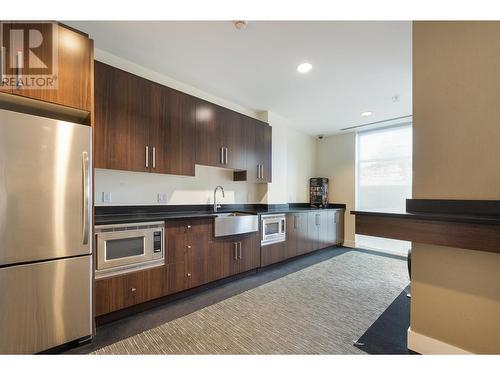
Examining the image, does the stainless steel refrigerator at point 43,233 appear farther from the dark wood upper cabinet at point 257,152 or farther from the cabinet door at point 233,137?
the dark wood upper cabinet at point 257,152

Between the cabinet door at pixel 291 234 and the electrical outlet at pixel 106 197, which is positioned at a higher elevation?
the electrical outlet at pixel 106 197

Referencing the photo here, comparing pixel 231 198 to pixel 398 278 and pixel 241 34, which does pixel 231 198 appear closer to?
A: pixel 241 34

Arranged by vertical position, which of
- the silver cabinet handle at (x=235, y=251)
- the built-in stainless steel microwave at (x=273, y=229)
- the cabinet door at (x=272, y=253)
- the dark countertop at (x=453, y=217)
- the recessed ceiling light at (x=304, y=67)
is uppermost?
the recessed ceiling light at (x=304, y=67)

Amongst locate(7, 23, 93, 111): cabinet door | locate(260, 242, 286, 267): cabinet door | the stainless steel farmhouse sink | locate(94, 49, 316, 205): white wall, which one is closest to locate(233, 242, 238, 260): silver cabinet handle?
the stainless steel farmhouse sink

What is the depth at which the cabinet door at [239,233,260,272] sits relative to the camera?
3.13 m

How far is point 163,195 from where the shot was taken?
9.70 feet

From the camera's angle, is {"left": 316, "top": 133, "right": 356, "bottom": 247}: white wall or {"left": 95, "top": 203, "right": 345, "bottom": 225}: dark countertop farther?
{"left": 316, "top": 133, "right": 356, "bottom": 247}: white wall

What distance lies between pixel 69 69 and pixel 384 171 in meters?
5.29

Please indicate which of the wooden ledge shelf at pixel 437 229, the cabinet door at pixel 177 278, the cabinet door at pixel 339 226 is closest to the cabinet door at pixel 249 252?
the cabinet door at pixel 177 278

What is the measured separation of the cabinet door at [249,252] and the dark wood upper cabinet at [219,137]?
1082 millimetres

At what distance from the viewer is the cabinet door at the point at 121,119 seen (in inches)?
82.8

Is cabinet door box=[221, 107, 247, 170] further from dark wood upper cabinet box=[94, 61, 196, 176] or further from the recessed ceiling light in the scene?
the recessed ceiling light

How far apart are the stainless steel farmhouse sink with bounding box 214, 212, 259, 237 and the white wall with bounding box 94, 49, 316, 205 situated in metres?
0.68
